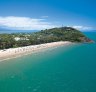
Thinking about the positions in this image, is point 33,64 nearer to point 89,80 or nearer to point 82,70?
point 82,70

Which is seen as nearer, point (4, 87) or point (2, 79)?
point (4, 87)

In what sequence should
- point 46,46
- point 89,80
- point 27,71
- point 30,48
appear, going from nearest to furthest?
point 89,80 → point 27,71 → point 30,48 → point 46,46

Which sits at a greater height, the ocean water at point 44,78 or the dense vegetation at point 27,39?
the dense vegetation at point 27,39

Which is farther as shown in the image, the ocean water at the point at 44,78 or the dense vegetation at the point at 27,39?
the dense vegetation at the point at 27,39

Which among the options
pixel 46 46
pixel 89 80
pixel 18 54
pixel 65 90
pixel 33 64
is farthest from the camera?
pixel 46 46

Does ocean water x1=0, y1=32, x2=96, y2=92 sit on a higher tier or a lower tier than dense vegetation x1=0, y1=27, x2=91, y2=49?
lower

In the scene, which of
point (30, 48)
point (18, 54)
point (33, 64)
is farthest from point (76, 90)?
point (30, 48)

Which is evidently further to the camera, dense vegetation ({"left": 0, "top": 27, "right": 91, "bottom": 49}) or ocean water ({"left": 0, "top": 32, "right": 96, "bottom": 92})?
dense vegetation ({"left": 0, "top": 27, "right": 91, "bottom": 49})

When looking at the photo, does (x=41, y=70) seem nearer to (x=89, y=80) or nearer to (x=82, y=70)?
(x=82, y=70)

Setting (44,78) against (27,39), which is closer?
(44,78)

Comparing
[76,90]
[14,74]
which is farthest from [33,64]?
[76,90]

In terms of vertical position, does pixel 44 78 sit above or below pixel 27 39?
below
